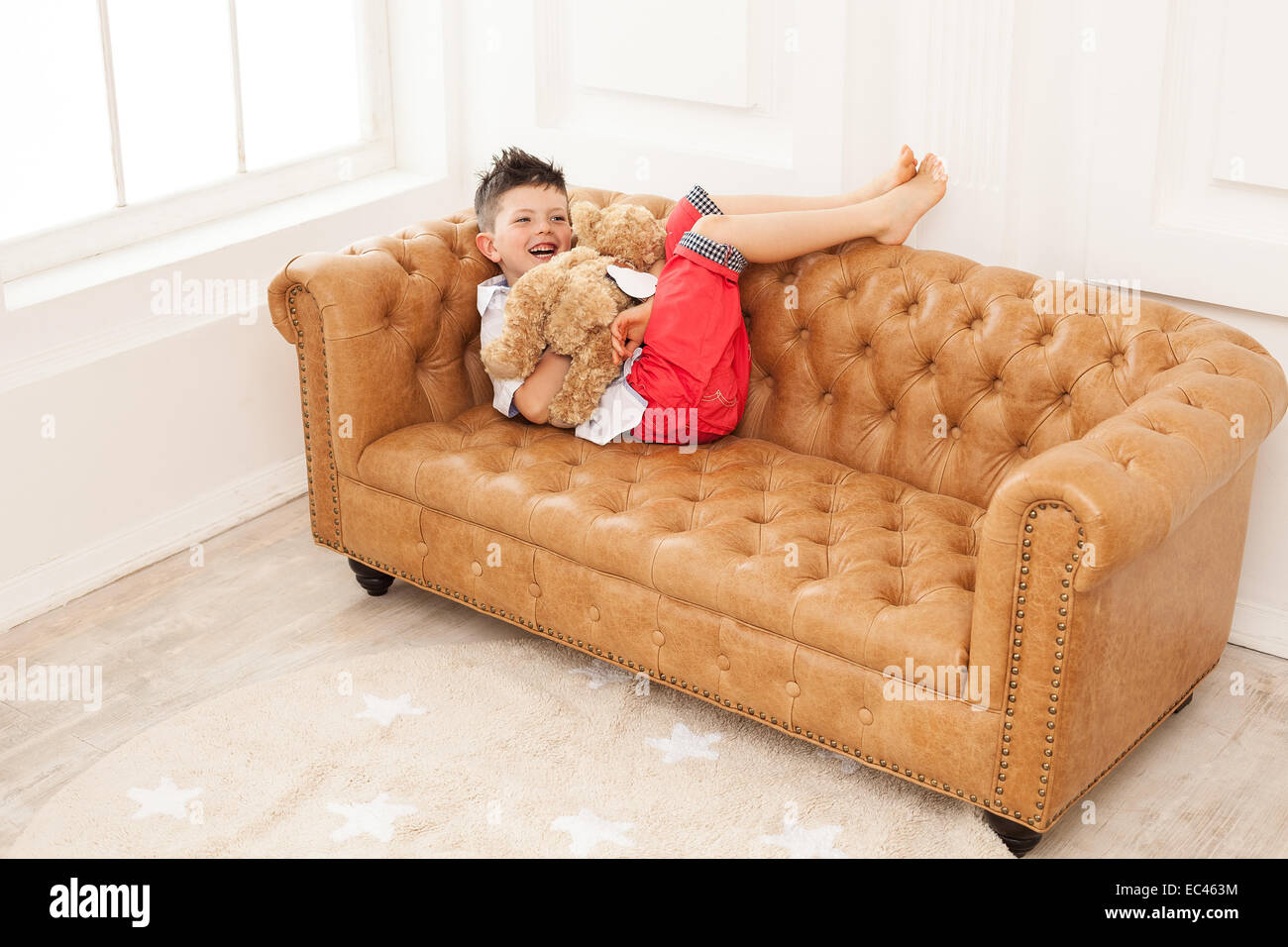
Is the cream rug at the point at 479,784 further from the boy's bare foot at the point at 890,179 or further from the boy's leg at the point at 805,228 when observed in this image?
the boy's bare foot at the point at 890,179

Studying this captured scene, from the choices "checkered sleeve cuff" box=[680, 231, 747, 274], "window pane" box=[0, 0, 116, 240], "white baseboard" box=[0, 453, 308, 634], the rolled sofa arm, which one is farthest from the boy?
"window pane" box=[0, 0, 116, 240]

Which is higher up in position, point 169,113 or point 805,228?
point 169,113

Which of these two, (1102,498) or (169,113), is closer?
(1102,498)

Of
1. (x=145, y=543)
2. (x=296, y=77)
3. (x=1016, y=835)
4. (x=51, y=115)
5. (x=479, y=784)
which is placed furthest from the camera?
(x=296, y=77)

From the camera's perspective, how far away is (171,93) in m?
3.41

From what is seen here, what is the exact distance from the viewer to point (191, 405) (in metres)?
3.41

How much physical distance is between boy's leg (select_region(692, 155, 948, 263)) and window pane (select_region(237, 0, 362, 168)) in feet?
4.70

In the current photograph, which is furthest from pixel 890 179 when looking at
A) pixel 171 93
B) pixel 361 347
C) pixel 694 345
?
pixel 171 93

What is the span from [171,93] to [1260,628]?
2828mm

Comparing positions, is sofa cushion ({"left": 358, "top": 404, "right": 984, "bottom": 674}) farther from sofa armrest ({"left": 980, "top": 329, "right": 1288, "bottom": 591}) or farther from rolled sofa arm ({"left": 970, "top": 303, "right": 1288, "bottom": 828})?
sofa armrest ({"left": 980, "top": 329, "right": 1288, "bottom": 591})

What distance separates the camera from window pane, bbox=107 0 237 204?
3311mm

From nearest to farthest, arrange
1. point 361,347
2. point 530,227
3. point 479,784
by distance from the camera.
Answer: point 479,784
point 361,347
point 530,227

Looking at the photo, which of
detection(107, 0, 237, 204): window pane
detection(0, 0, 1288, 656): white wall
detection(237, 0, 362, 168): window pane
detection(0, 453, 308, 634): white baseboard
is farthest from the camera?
detection(237, 0, 362, 168): window pane

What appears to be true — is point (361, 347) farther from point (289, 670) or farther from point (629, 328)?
point (289, 670)
